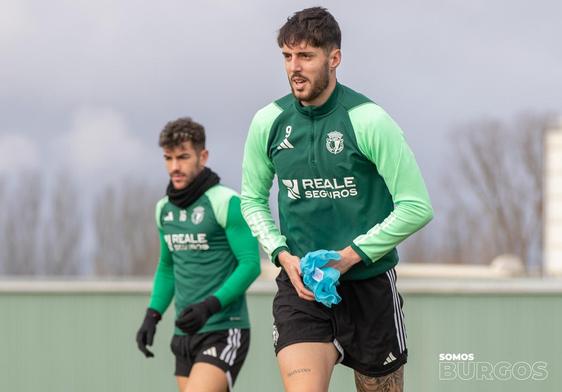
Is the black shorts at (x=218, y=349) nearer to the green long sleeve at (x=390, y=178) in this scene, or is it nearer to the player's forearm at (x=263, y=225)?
the player's forearm at (x=263, y=225)

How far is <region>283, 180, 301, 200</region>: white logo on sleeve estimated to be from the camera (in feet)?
19.0

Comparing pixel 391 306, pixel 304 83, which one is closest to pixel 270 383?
pixel 391 306

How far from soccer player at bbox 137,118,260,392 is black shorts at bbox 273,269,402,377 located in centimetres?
172

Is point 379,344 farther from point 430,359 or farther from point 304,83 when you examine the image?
point 430,359

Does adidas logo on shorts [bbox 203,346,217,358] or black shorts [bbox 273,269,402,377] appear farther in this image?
adidas logo on shorts [bbox 203,346,217,358]

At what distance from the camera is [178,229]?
26.0ft

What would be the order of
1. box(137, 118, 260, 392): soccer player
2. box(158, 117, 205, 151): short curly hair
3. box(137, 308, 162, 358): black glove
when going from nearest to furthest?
1. box(137, 118, 260, 392): soccer player
2. box(158, 117, 205, 151): short curly hair
3. box(137, 308, 162, 358): black glove

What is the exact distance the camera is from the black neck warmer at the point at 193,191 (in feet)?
25.9

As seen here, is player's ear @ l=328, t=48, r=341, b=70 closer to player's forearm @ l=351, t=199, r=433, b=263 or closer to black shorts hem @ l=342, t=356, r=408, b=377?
player's forearm @ l=351, t=199, r=433, b=263

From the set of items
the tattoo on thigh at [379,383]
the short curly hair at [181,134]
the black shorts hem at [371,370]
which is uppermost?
the short curly hair at [181,134]

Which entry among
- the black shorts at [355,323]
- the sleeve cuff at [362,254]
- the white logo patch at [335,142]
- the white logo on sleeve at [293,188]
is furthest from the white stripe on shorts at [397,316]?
the white logo patch at [335,142]

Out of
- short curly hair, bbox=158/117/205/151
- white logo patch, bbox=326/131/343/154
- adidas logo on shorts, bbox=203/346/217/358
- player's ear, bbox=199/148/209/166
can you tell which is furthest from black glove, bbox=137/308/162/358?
white logo patch, bbox=326/131/343/154

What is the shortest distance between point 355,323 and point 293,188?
2.50 ft

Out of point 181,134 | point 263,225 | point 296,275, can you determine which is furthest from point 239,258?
point 296,275
